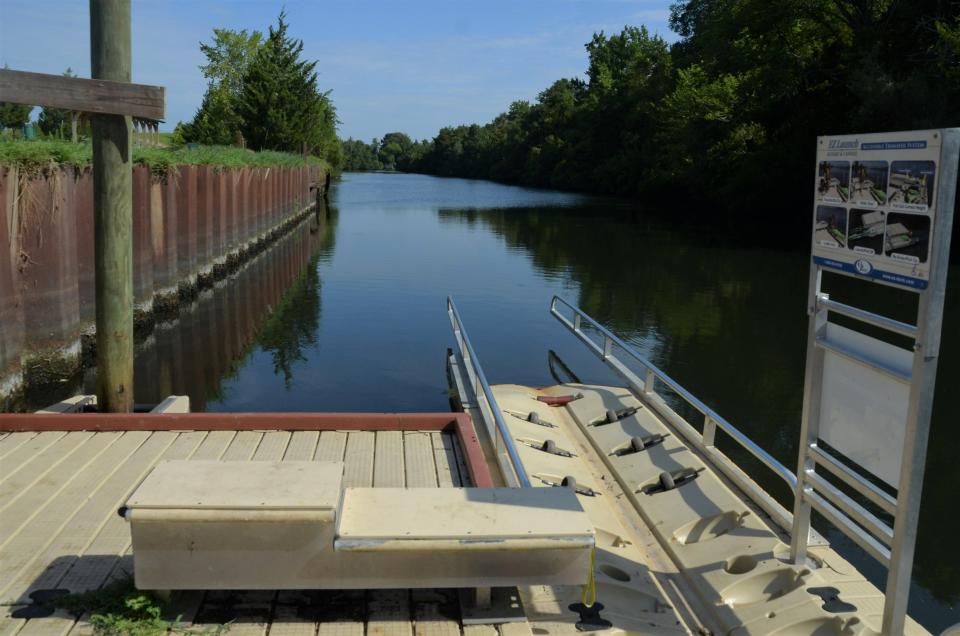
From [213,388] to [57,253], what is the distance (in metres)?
2.71

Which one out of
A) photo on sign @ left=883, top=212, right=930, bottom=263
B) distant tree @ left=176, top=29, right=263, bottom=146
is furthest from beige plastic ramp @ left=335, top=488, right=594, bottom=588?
distant tree @ left=176, top=29, right=263, bottom=146

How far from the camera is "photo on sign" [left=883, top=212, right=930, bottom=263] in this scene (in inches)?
165

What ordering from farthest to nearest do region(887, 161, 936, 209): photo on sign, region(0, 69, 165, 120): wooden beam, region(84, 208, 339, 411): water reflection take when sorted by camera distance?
region(84, 208, 339, 411): water reflection → region(0, 69, 165, 120): wooden beam → region(887, 161, 936, 209): photo on sign

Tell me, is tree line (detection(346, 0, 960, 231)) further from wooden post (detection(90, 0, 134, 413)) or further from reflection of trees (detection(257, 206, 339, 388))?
wooden post (detection(90, 0, 134, 413))

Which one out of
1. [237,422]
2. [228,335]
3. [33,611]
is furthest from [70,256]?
[33,611]

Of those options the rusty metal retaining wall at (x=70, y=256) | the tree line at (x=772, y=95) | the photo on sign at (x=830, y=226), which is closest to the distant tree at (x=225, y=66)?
the tree line at (x=772, y=95)

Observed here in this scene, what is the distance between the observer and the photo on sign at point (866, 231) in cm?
455

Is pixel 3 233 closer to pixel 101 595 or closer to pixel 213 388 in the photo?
pixel 213 388

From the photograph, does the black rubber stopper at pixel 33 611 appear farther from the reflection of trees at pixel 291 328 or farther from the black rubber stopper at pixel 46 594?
the reflection of trees at pixel 291 328

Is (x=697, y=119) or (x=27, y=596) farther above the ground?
(x=697, y=119)

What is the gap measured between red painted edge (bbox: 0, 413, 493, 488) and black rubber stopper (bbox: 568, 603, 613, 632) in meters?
1.85

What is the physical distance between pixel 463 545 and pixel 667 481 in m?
3.87

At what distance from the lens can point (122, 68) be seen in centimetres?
649

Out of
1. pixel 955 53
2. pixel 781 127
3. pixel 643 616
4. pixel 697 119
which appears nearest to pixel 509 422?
pixel 643 616
